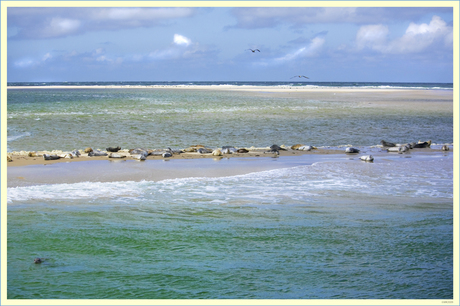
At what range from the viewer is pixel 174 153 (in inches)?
711

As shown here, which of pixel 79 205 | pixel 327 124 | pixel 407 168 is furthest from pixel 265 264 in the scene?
pixel 327 124

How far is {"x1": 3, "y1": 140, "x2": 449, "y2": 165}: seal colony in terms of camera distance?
16.7 metres

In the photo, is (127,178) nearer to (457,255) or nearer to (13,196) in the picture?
(13,196)

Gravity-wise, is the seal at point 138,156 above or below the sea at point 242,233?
above

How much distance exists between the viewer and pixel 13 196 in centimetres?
1111

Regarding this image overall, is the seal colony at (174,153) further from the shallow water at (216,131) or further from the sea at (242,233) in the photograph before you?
the shallow water at (216,131)

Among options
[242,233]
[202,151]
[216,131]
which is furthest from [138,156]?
[216,131]

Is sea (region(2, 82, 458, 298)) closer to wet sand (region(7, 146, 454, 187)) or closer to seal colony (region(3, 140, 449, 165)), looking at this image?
wet sand (region(7, 146, 454, 187))

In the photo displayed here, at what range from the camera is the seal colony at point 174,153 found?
16.7 meters

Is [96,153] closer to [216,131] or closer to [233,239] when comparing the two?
[216,131]

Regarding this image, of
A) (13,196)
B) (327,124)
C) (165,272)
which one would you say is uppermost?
(327,124)

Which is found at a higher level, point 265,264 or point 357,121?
point 357,121

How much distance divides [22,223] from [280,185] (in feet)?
22.7

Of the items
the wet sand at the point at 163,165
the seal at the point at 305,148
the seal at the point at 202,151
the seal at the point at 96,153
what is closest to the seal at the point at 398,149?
the wet sand at the point at 163,165
